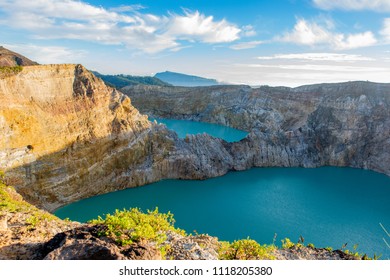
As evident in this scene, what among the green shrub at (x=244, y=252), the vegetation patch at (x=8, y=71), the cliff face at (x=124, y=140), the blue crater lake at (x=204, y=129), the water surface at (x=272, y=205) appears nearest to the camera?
the green shrub at (x=244, y=252)

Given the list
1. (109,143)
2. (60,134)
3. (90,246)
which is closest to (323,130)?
(109,143)

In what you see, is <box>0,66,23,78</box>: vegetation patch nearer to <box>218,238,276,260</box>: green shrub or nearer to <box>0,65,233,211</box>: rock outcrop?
<box>0,65,233,211</box>: rock outcrop

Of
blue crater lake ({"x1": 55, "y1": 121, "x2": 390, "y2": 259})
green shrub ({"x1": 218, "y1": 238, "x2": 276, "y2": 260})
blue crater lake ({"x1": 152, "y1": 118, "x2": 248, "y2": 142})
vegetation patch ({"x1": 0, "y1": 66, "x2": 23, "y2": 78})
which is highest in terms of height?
vegetation patch ({"x1": 0, "y1": 66, "x2": 23, "y2": 78})

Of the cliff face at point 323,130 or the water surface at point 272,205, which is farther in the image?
the cliff face at point 323,130

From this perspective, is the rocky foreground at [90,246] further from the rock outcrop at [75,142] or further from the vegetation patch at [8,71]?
the vegetation patch at [8,71]

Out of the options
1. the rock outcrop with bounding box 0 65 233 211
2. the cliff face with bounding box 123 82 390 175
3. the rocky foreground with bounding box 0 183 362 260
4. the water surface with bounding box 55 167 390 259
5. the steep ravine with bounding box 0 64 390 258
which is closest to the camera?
the rocky foreground with bounding box 0 183 362 260

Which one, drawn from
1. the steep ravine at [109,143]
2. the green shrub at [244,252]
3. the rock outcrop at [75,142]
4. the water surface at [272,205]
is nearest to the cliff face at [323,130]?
the steep ravine at [109,143]

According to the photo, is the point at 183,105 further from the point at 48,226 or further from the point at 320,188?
the point at 48,226

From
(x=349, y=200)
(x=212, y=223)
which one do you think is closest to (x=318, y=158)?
(x=349, y=200)

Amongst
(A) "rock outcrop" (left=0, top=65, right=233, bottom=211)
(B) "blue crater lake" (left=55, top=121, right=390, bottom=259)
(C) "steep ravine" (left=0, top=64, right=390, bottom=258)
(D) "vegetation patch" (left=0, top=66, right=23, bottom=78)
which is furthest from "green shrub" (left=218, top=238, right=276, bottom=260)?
(D) "vegetation patch" (left=0, top=66, right=23, bottom=78)
